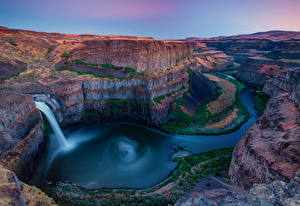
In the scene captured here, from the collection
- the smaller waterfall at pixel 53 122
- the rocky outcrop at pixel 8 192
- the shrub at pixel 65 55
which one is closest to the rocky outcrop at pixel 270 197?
the rocky outcrop at pixel 8 192

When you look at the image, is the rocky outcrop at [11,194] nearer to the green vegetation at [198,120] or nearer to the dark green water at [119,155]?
the dark green water at [119,155]

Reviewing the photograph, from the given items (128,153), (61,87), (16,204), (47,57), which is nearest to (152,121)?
(128,153)

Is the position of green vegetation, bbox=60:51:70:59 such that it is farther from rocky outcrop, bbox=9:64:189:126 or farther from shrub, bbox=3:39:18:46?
shrub, bbox=3:39:18:46

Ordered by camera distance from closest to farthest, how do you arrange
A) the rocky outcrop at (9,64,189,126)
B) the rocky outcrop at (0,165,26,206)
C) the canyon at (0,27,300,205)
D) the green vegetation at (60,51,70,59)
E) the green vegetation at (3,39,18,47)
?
the rocky outcrop at (0,165,26,206) → the canyon at (0,27,300,205) → the rocky outcrop at (9,64,189,126) → the green vegetation at (3,39,18,47) → the green vegetation at (60,51,70,59)

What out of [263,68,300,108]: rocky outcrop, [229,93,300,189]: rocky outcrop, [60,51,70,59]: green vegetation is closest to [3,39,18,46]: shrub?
[60,51,70,59]: green vegetation

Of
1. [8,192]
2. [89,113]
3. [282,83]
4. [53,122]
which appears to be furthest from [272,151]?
[282,83]

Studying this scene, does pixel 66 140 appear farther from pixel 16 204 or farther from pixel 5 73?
pixel 16 204
